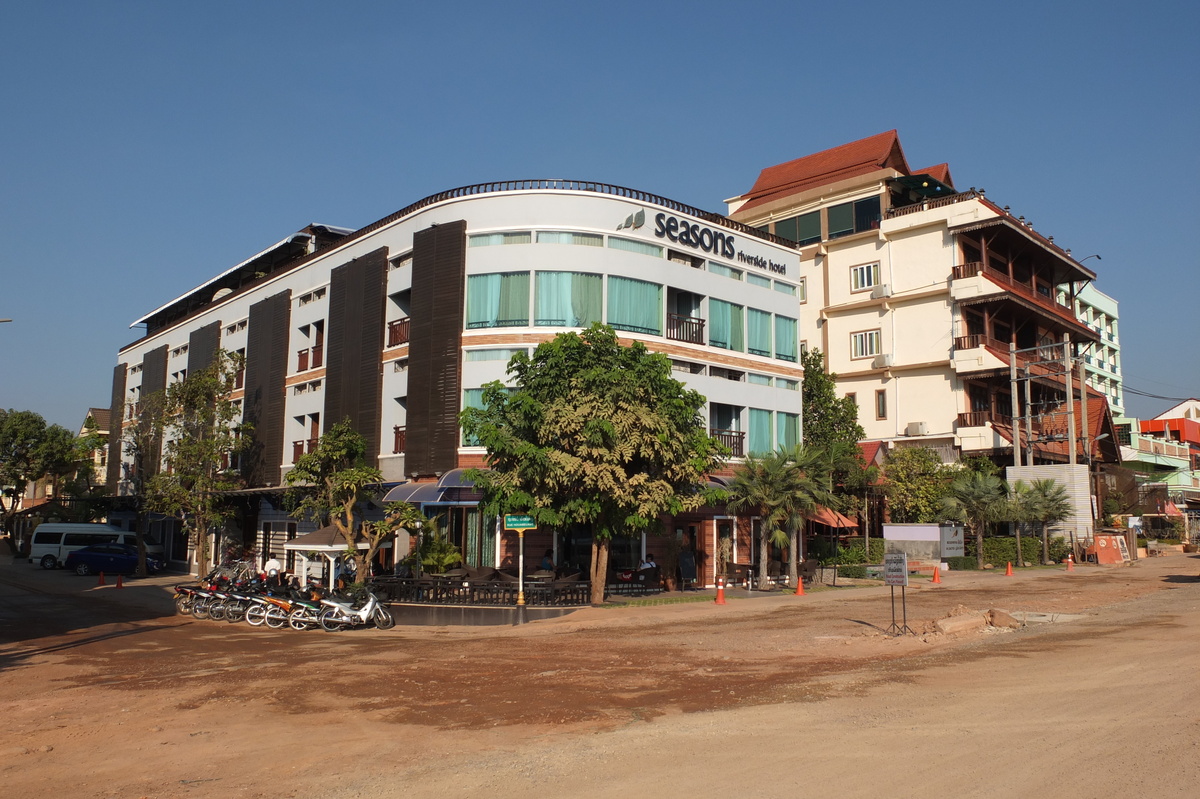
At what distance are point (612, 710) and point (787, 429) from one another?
27.0 m

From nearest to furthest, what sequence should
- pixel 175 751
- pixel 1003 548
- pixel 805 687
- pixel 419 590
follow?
pixel 175 751
pixel 805 687
pixel 419 590
pixel 1003 548

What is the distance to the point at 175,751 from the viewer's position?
969cm

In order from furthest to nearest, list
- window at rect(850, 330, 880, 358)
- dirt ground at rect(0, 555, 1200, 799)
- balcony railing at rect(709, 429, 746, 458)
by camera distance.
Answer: window at rect(850, 330, 880, 358) < balcony railing at rect(709, 429, 746, 458) < dirt ground at rect(0, 555, 1200, 799)

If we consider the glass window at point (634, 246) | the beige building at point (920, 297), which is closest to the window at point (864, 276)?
the beige building at point (920, 297)

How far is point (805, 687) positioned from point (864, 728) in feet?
9.29

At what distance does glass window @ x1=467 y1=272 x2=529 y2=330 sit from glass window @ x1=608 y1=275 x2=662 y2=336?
9.91 ft

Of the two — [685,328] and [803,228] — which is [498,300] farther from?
[803,228]

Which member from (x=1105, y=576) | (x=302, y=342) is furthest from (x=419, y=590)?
(x=1105, y=576)

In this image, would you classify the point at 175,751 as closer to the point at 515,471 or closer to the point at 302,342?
the point at 515,471

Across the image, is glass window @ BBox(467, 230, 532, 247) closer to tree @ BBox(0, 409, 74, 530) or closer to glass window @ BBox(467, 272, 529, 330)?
glass window @ BBox(467, 272, 529, 330)

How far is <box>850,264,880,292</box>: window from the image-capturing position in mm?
51656

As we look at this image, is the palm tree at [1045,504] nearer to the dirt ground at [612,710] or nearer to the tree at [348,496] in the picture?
the dirt ground at [612,710]

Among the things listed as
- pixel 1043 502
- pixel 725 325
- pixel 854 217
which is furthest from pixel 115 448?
pixel 1043 502

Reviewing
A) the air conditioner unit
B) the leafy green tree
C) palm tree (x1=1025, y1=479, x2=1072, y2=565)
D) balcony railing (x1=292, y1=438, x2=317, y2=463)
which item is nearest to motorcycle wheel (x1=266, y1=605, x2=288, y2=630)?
balcony railing (x1=292, y1=438, x2=317, y2=463)
